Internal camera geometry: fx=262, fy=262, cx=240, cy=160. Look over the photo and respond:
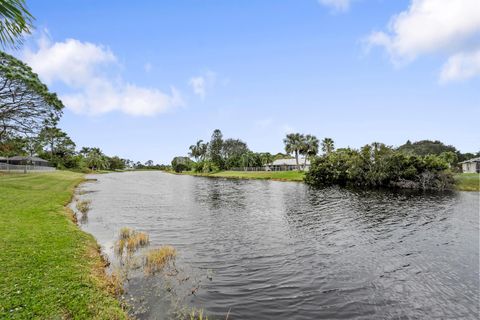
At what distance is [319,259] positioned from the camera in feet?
45.5

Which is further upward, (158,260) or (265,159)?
(265,159)

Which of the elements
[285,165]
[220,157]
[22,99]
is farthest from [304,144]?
[22,99]

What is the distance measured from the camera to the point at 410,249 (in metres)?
15.5

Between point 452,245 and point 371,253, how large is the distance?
5.82m

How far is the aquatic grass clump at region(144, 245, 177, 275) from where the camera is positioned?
38.4ft

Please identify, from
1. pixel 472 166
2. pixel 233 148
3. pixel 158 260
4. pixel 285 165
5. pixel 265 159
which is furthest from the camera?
pixel 233 148

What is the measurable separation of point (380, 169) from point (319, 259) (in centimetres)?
4458

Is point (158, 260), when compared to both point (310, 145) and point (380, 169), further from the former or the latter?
point (310, 145)

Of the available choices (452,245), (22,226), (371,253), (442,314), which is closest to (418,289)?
(442,314)

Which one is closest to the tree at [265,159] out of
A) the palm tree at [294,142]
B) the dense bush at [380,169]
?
the palm tree at [294,142]

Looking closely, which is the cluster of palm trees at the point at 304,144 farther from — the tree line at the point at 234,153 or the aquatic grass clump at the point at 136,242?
the aquatic grass clump at the point at 136,242

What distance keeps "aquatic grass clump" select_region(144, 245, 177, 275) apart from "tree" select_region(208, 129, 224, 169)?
129 meters

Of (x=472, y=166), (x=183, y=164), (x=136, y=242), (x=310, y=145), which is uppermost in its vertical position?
(x=310, y=145)

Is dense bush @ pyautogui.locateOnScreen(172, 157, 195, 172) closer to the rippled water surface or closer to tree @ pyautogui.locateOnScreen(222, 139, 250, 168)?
tree @ pyautogui.locateOnScreen(222, 139, 250, 168)
